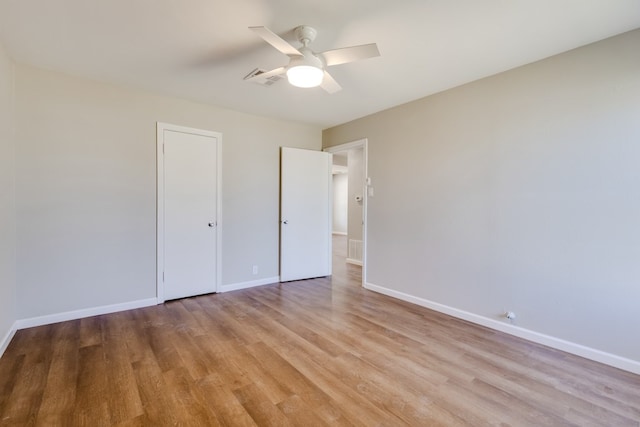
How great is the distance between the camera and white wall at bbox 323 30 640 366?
2.16 meters

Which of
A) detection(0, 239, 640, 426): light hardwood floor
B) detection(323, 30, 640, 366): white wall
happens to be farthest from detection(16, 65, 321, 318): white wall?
detection(323, 30, 640, 366): white wall

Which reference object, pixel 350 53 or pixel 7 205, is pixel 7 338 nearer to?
pixel 7 205

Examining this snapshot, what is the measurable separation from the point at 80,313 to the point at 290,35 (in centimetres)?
337

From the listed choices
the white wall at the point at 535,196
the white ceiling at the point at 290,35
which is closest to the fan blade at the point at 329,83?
the white ceiling at the point at 290,35

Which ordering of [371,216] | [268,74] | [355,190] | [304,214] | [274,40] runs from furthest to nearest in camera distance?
[355,190], [304,214], [371,216], [268,74], [274,40]

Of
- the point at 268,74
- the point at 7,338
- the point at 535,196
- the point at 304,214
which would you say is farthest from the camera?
the point at 304,214

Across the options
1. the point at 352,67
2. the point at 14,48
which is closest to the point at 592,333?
the point at 352,67

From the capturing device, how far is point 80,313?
118 inches

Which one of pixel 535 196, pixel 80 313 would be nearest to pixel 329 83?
pixel 535 196

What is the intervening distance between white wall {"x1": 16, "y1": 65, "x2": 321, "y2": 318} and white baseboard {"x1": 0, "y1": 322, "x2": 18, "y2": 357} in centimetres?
11

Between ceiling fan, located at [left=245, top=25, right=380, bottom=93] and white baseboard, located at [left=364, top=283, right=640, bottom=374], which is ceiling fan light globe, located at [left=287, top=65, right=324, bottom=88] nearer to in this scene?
ceiling fan, located at [left=245, top=25, right=380, bottom=93]

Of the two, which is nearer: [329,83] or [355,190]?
[329,83]

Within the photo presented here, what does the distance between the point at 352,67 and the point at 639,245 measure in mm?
2625

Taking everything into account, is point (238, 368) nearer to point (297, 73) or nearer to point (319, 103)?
point (297, 73)
